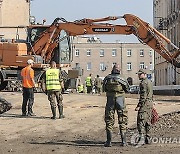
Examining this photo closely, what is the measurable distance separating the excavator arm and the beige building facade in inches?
932

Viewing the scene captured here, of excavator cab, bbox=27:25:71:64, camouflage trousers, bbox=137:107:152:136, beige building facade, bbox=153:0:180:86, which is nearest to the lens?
camouflage trousers, bbox=137:107:152:136

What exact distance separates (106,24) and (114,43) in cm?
7858

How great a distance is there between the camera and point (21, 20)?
55156mm

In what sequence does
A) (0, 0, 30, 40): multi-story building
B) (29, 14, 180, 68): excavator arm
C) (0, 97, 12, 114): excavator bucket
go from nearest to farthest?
(0, 97, 12, 114): excavator bucket, (29, 14, 180, 68): excavator arm, (0, 0, 30, 40): multi-story building

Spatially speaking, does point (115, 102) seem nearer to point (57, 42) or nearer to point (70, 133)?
point (70, 133)

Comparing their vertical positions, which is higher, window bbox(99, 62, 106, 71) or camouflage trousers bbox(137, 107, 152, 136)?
window bbox(99, 62, 106, 71)

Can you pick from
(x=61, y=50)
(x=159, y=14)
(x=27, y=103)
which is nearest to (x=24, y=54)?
(x=61, y=50)

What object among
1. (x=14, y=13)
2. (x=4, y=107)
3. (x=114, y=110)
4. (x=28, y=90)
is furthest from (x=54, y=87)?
(x=14, y=13)

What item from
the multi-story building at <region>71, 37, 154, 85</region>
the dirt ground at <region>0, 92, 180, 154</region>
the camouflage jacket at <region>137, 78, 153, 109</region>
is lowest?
the dirt ground at <region>0, 92, 180, 154</region>

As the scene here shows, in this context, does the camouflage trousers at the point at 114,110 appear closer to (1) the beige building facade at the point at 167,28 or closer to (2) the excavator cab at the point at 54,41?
(2) the excavator cab at the point at 54,41

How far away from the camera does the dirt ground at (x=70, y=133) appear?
1207cm

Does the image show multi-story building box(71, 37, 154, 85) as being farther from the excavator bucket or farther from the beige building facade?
the excavator bucket

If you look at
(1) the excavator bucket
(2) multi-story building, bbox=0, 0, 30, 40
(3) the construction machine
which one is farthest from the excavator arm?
(2) multi-story building, bbox=0, 0, 30, 40

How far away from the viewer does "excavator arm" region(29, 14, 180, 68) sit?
2547 centimetres
